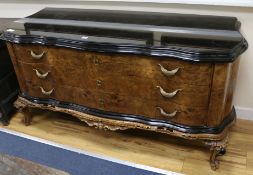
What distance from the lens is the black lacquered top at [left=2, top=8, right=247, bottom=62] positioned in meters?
1.26

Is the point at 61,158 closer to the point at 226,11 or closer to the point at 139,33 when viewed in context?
the point at 139,33

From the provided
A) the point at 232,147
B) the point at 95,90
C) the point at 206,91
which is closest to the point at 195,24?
the point at 206,91

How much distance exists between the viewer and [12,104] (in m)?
2.06

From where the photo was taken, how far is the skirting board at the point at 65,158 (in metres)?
1.58

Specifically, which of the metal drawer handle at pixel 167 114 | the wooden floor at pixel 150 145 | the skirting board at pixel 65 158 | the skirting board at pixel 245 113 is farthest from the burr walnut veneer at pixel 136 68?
the skirting board at pixel 245 113

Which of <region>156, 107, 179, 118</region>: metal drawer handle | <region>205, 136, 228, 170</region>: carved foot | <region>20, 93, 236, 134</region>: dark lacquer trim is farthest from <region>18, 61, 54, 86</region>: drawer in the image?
<region>205, 136, 228, 170</region>: carved foot

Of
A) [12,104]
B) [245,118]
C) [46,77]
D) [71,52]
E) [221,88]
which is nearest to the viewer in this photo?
[221,88]

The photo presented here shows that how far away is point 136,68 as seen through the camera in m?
1.39

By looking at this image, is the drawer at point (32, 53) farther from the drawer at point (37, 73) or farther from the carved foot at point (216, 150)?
the carved foot at point (216, 150)

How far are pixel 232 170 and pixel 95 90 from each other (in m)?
0.88

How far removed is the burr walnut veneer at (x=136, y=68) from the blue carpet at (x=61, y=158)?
24 centimetres

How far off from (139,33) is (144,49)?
17 centimetres

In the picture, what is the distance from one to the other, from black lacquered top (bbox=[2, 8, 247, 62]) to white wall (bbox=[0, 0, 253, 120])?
0.26 feet

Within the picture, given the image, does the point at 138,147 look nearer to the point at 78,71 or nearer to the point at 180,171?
the point at 180,171
